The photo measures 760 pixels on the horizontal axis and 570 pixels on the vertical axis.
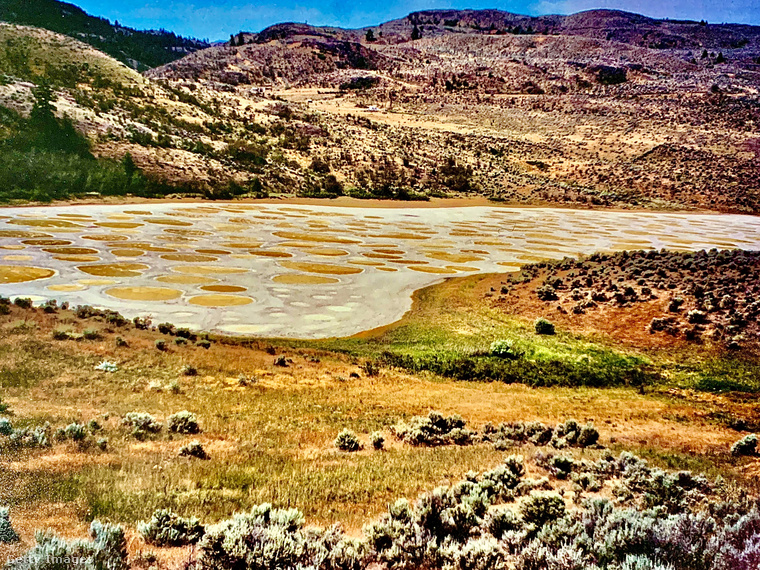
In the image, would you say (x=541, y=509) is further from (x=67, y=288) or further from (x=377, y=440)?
(x=67, y=288)

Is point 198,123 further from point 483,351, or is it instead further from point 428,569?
point 428,569

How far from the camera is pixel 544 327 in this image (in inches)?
601

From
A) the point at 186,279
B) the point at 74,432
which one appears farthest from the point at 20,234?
the point at 74,432

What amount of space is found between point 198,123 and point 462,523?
5707 cm

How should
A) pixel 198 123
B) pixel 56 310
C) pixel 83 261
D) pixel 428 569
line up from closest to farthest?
pixel 428 569
pixel 56 310
pixel 83 261
pixel 198 123

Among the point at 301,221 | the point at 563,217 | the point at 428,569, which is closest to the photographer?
the point at 428,569

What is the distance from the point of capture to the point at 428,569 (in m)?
4.19

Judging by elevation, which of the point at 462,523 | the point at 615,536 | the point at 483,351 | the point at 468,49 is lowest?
the point at 483,351

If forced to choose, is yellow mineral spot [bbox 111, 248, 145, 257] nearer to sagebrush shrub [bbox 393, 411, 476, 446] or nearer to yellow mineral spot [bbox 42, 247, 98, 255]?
yellow mineral spot [bbox 42, 247, 98, 255]

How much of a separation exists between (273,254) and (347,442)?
57.3 ft

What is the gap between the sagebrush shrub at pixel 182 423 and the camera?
7.30 metres

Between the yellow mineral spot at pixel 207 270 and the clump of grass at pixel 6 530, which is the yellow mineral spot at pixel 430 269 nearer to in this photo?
the yellow mineral spot at pixel 207 270

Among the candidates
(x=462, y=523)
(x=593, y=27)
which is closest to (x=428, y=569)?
(x=462, y=523)
